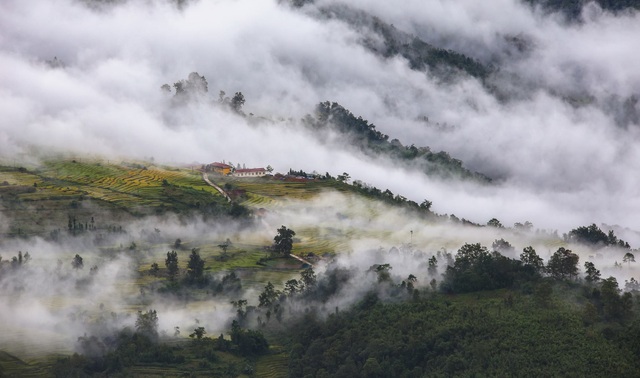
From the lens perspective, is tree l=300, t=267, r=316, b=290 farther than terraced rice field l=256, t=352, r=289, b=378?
Yes

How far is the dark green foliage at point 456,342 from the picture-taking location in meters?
87.6

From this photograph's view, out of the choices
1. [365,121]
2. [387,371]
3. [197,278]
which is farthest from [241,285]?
[365,121]

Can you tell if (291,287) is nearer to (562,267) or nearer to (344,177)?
(562,267)

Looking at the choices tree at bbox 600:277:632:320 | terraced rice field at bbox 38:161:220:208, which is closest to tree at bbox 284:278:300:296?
terraced rice field at bbox 38:161:220:208

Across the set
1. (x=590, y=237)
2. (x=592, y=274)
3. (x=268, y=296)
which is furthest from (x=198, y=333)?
(x=590, y=237)

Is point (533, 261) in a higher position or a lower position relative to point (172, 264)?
higher

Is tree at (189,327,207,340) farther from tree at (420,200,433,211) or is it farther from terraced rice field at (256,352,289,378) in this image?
tree at (420,200,433,211)

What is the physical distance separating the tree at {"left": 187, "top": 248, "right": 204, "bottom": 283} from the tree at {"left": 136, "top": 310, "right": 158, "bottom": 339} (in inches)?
469

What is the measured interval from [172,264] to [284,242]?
15.2 metres

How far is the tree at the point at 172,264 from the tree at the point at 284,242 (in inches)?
535

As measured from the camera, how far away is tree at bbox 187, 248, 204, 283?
119688mm

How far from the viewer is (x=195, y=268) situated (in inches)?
4724

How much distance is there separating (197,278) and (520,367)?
43.9m

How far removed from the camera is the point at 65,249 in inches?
4882
